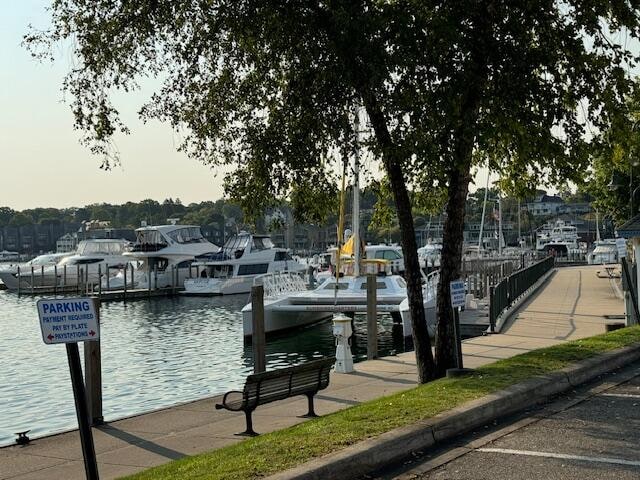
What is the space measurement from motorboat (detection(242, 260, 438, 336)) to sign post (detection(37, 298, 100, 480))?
2242cm

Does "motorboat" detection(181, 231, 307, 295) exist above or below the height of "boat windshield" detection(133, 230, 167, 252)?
below

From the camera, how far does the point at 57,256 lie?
264 feet

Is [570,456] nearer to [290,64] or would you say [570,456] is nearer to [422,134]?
[422,134]

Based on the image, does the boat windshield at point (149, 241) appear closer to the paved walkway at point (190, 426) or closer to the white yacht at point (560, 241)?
the paved walkway at point (190, 426)

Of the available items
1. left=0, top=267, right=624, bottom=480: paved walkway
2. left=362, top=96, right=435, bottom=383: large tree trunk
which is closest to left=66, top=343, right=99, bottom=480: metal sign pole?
left=0, top=267, right=624, bottom=480: paved walkway

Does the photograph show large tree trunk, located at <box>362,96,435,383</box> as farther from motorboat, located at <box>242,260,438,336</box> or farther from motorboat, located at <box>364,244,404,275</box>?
motorboat, located at <box>364,244,404,275</box>

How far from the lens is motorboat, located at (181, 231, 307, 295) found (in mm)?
61812

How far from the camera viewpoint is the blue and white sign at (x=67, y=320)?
6989 mm

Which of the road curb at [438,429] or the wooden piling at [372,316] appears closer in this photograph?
the road curb at [438,429]

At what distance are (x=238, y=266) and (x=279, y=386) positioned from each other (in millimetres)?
54028

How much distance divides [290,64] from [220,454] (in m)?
6.51

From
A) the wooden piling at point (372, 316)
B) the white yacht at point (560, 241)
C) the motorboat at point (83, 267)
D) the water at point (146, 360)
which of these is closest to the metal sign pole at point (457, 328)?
the wooden piling at point (372, 316)

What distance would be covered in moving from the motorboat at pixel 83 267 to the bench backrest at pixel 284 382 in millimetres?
57824

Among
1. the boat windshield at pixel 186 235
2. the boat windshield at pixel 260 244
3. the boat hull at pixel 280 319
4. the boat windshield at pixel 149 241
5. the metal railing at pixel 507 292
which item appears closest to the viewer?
the metal railing at pixel 507 292
